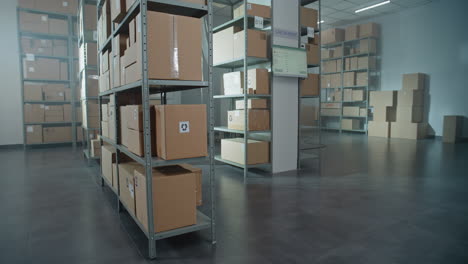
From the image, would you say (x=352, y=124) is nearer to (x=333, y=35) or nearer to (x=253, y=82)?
(x=333, y=35)

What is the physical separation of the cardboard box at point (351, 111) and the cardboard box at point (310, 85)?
517 cm

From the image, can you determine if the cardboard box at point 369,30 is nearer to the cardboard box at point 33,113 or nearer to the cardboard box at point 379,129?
the cardboard box at point 379,129

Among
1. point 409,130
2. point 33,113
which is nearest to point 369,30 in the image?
point 409,130

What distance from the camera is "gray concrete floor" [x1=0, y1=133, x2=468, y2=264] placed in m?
1.83

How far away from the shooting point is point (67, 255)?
183 cm

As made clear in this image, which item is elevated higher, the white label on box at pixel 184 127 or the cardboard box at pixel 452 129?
the white label on box at pixel 184 127

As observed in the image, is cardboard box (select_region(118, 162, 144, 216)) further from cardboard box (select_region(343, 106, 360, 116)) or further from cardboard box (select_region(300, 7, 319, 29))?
cardboard box (select_region(343, 106, 360, 116))

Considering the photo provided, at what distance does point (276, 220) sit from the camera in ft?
7.70

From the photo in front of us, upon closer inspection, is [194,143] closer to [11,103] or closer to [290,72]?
[290,72]

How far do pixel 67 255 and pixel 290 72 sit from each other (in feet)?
10.1

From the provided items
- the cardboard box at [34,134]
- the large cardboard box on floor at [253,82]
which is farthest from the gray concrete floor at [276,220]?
the cardboard box at [34,134]

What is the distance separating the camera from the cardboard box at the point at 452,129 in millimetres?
6836

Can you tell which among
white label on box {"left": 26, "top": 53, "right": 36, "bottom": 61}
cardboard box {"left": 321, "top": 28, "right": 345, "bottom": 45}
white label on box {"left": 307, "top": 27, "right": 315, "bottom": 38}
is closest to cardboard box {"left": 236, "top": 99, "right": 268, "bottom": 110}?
white label on box {"left": 307, "top": 27, "right": 315, "bottom": 38}

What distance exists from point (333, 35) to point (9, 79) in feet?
28.4
